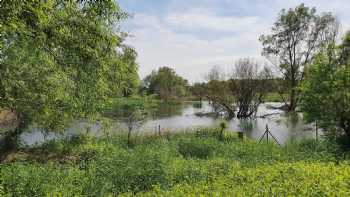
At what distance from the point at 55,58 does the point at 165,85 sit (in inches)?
2508

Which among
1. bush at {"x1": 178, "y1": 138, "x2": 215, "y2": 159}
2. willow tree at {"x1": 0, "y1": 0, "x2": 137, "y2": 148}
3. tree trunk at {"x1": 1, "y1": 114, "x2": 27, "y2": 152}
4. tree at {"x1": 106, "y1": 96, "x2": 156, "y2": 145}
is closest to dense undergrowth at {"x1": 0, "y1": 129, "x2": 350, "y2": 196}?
bush at {"x1": 178, "y1": 138, "x2": 215, "y2": 159}

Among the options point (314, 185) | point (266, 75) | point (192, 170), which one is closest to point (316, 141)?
point (192, 170)

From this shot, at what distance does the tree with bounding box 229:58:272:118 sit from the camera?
37500 millimetres

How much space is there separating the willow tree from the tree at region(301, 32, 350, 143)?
8.42 m

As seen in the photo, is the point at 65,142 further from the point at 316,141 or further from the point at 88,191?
the point at 316,141

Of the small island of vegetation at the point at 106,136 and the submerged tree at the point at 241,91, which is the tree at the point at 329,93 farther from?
the submerged tree at the point at 241,91

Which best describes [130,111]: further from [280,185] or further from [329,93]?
[280,185]

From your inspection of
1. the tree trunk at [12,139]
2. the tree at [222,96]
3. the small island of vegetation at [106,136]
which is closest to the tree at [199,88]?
the tree at [222,96]

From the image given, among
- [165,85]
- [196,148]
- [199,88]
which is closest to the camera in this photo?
[196,148]

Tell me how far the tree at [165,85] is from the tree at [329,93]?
5508 centimetres

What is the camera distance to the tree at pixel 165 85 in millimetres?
70412

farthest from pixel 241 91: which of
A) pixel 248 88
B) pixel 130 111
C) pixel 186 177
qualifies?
pixel 186 177

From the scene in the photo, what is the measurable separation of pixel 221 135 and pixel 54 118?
327 inches

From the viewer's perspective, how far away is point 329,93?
1363 cm
